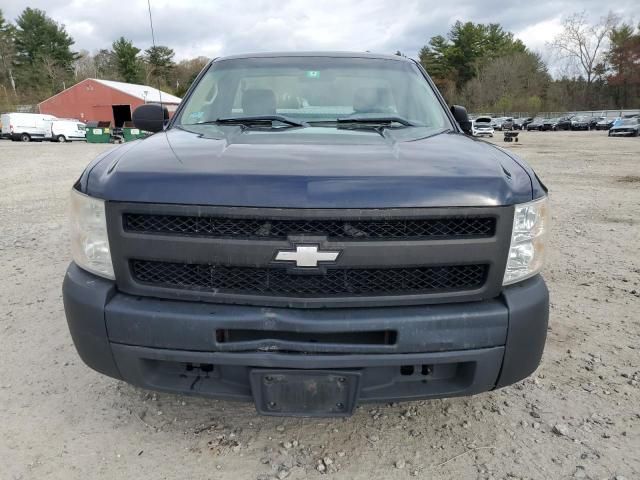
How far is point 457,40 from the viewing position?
8612 cm

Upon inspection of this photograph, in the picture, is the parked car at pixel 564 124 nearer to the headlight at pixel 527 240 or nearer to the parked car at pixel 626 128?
the parked car at pixel 626 128

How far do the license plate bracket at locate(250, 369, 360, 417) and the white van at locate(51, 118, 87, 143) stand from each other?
1523 inches

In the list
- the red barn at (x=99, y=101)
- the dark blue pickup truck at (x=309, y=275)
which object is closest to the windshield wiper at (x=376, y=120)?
the dark blue pickup truck at (x=309, y=275)

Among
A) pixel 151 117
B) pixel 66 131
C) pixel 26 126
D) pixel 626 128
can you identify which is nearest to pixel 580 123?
pixel 626 128

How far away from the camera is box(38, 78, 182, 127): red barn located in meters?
50.3

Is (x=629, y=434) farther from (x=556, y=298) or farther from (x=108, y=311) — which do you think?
(x=108, y=311)

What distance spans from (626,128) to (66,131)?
1600 inches

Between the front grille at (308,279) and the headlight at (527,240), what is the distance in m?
0.15

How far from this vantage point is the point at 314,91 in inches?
128

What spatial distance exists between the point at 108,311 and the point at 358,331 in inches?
38.5

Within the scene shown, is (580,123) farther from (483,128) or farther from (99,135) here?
(99,135)

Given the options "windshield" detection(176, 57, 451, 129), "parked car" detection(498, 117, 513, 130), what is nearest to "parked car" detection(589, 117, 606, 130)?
"parked car" detection(498, 117, 513, 130)

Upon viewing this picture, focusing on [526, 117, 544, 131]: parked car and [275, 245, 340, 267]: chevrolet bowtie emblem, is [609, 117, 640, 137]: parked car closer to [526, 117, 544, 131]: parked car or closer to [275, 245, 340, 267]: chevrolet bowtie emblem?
[526, 117, 544, 131]: parked car

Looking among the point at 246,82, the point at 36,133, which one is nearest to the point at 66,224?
the point at 246,82
